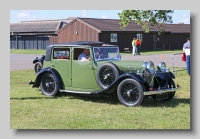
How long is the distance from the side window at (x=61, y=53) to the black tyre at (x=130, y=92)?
1921 millimetres

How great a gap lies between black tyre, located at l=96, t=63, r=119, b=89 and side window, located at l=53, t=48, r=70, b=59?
4.11 feet

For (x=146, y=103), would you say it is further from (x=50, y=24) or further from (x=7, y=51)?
(x=50, y=24)

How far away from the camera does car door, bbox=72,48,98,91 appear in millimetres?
9215

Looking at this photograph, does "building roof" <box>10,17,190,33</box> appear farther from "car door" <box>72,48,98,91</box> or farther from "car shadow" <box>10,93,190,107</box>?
"car door" <box>72,48,98,91</box>

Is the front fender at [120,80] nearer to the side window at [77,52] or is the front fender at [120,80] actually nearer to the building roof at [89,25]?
the side window at [77,52]

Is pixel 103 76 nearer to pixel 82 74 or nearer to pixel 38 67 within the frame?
pixel 82 74

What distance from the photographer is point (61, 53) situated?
9.93 meters

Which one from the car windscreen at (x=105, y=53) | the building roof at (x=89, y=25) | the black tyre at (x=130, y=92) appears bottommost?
the black tyre at (x=130, y=92)

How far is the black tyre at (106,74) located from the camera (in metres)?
8.70

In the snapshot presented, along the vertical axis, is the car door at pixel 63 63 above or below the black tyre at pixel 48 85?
above

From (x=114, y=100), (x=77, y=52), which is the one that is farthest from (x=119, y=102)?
(x=77, y=52)

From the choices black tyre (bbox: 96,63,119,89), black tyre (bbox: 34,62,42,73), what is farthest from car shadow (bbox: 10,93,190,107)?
black tyre (bbox: 34,62,42,73)

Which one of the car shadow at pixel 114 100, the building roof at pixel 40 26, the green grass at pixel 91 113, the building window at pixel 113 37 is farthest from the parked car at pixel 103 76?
the building roof at pixel 40 26

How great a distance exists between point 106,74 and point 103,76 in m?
0.09
